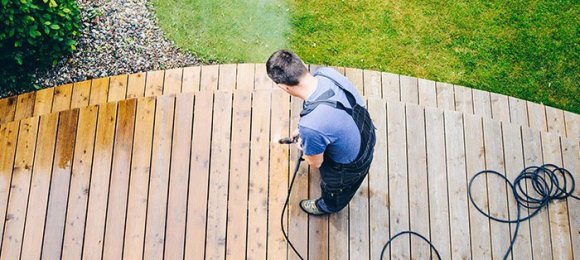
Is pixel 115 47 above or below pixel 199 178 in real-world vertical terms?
above

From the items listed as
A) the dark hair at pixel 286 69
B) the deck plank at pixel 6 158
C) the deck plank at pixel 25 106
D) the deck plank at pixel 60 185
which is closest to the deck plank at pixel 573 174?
the dark hair at pixel 286 69

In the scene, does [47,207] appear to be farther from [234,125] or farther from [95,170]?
[234,125]

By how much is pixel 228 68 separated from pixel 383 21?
63.5 inches

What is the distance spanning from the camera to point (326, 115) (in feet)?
9.02

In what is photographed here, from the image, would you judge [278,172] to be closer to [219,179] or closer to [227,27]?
[219,179]

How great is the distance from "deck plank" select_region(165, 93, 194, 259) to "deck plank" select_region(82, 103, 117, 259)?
464 mm

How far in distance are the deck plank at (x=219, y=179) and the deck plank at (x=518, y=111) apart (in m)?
2.28

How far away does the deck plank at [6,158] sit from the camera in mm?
3893

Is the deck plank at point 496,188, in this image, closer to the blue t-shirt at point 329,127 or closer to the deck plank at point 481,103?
the deck plank at point 481,103

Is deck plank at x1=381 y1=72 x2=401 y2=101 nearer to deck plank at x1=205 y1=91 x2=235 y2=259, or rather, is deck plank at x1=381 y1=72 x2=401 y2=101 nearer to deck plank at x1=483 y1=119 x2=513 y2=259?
deck plank at x1=483 y1=119 x2=513 y2=259

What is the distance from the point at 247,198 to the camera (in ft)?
12.7

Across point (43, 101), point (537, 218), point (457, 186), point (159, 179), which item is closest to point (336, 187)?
point (457, 186)

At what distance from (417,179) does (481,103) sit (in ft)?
3.21

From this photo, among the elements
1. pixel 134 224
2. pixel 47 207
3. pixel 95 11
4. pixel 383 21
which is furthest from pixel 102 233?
pixel 383 21
